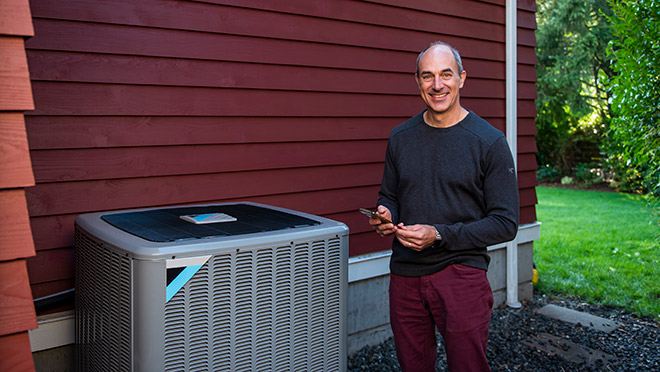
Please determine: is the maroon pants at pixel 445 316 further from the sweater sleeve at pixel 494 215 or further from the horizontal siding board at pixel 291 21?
the horizontal siding board at pixel 291 21

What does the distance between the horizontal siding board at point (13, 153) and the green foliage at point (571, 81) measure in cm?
1339

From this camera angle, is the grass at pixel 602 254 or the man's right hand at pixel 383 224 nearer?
the man's right hand at pixel 383 224

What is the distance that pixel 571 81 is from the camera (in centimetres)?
1291

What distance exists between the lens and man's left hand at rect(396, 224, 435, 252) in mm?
1876

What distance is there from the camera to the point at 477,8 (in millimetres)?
4074

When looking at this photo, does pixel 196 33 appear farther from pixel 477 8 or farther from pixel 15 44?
pixel 477 8

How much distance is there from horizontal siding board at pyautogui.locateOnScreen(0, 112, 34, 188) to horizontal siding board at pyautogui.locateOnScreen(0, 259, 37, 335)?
0.19 metres

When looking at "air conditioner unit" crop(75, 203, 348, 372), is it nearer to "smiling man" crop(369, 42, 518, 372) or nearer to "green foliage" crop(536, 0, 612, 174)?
"smiling man" crop(369, 42, 518, 372)

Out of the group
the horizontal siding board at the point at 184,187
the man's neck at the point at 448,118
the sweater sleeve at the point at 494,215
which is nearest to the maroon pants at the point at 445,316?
the sweater sleeve at the point at 494,215

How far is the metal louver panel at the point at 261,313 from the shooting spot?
162 cm

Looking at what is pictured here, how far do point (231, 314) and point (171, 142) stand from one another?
1.25 m

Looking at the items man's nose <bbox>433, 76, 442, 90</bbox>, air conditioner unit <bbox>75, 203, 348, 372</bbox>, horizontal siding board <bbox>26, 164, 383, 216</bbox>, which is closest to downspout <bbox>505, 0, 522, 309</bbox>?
horizontal siding board <bbox>26, 164, 383, 216</bbox>

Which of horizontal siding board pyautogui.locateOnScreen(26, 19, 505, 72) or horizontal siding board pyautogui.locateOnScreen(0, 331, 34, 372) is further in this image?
horizontal siding board pyautogui.locateOnScreen(26, 19, 505, 72)

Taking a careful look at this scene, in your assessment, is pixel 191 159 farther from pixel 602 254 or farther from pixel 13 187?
pixel 602 254
